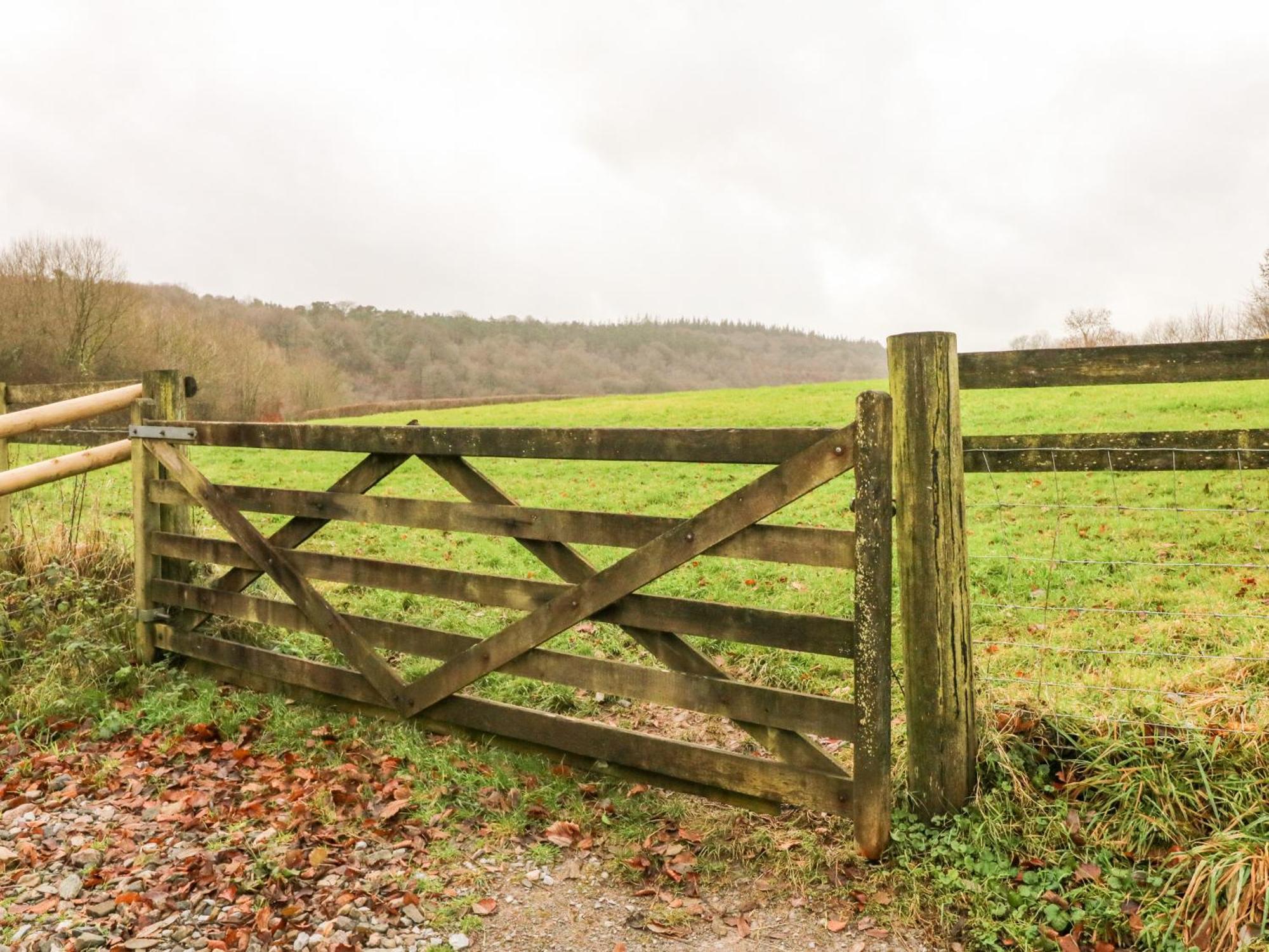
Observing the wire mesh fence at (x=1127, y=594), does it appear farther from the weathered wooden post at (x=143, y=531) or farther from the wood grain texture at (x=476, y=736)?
the weathered wooden post at (x=143, y=531)

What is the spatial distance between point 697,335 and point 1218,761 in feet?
339

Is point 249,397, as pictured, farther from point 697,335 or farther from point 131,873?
point 697,335

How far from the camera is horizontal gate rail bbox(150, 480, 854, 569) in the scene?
390 centimetres

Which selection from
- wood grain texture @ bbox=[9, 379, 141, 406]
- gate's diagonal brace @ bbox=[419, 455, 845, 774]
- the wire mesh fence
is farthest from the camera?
wood grain texture @ bbox=[9, 379, 141, 406]

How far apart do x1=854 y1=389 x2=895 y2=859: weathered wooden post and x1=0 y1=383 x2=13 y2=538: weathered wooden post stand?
697 centimetres

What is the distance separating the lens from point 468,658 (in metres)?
4.85

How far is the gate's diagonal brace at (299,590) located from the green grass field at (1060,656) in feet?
3.12

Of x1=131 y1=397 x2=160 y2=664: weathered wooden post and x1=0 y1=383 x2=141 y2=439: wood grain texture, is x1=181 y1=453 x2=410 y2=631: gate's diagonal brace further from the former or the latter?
x1=0 y1=383 x2=141 y2=439: wood grain texture

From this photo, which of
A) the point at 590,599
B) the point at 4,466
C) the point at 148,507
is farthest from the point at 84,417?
the point at 590,599

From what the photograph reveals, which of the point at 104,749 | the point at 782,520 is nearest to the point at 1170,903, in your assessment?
the point at 104,749

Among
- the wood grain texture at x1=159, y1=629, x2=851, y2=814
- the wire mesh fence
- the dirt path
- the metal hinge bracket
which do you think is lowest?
the dirt path

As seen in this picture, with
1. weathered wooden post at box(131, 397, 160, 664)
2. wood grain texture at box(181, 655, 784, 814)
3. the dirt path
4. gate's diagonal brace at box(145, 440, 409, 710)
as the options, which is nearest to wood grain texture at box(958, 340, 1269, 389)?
wood grain texture at box(181, 655, 784, 814)

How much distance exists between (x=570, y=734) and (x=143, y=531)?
3.85m

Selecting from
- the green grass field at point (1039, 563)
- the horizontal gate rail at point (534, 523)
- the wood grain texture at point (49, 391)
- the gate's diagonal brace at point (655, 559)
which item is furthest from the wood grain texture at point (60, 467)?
the gate's diagonal brace at point (655, 559)
